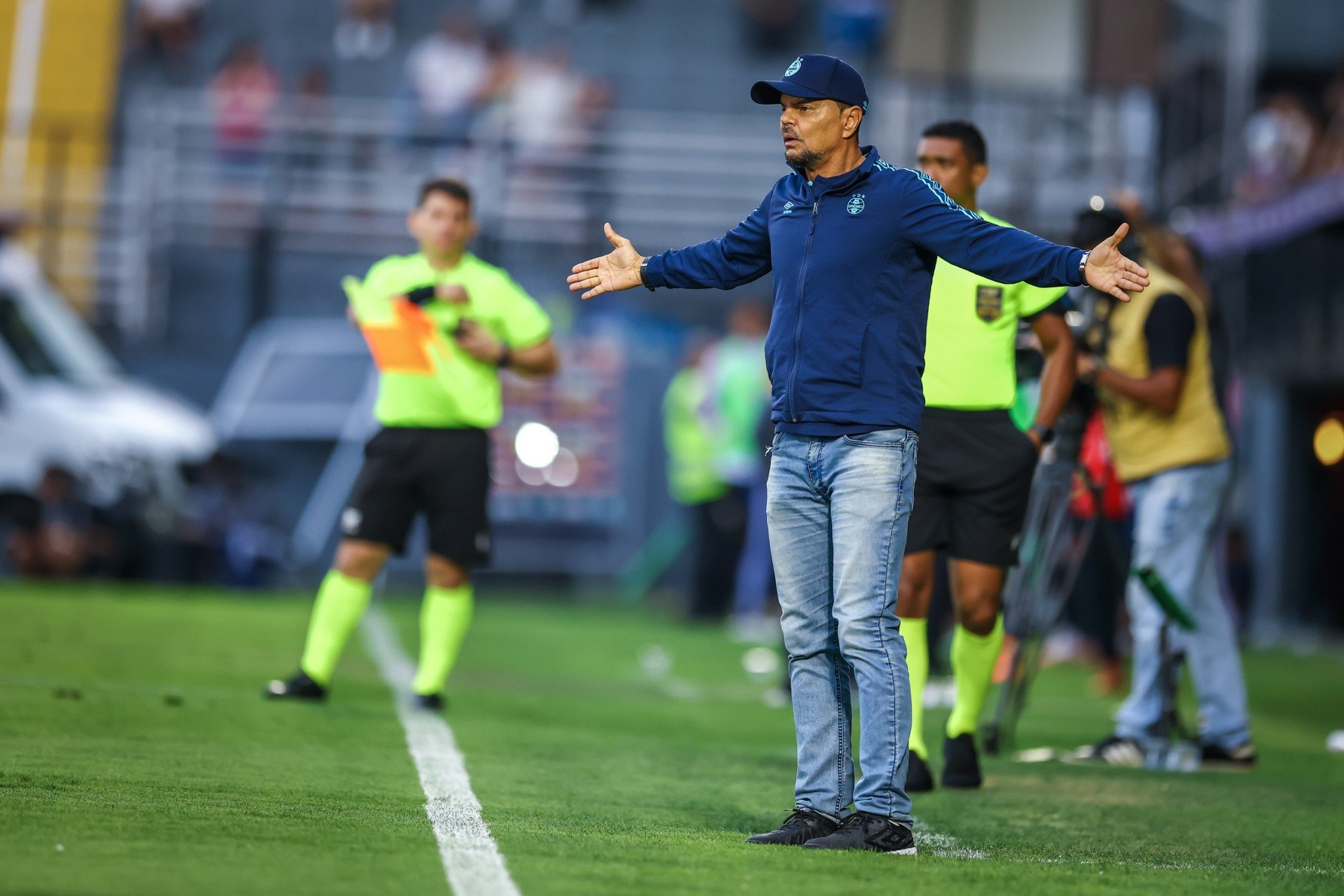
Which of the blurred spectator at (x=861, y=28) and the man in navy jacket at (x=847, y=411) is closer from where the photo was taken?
the man in navy jacket at (x=847, y=411)

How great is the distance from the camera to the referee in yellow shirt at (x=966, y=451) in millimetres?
6980

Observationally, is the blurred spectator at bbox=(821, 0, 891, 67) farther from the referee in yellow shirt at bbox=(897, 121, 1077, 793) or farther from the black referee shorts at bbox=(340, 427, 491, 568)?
the referee in yellow shirt at bbox=(897, 121, 1077, 793)

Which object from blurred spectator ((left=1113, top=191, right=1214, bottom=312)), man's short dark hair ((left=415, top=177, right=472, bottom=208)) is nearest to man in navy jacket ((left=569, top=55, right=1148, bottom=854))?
blurred spectator ((left=1113, top=191, right=1214, bottom=312))

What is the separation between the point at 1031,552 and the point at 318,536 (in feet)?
37.5

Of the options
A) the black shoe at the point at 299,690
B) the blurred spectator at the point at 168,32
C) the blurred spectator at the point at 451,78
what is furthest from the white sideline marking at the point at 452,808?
the blurred spectator at the point at 168,32

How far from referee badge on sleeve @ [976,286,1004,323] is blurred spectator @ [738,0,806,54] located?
63.5ft

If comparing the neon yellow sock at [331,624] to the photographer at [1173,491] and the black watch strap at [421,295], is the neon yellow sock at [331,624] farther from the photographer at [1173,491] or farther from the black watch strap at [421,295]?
the photographer at [1173,491]

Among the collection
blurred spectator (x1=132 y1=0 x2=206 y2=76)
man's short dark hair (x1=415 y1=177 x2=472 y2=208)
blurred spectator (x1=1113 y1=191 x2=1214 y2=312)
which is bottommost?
blurred spectator (x1=1113 y1=191 x2=1214 y2=312)

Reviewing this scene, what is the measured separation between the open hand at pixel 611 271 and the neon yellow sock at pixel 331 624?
3.05 m

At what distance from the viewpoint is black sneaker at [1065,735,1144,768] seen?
8.10 metres

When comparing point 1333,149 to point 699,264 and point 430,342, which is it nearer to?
point 430,342

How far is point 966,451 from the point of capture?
6.98 meters

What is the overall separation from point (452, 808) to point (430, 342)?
11.0 feet

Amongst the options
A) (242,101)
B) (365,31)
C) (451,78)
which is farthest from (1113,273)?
(365,31)
